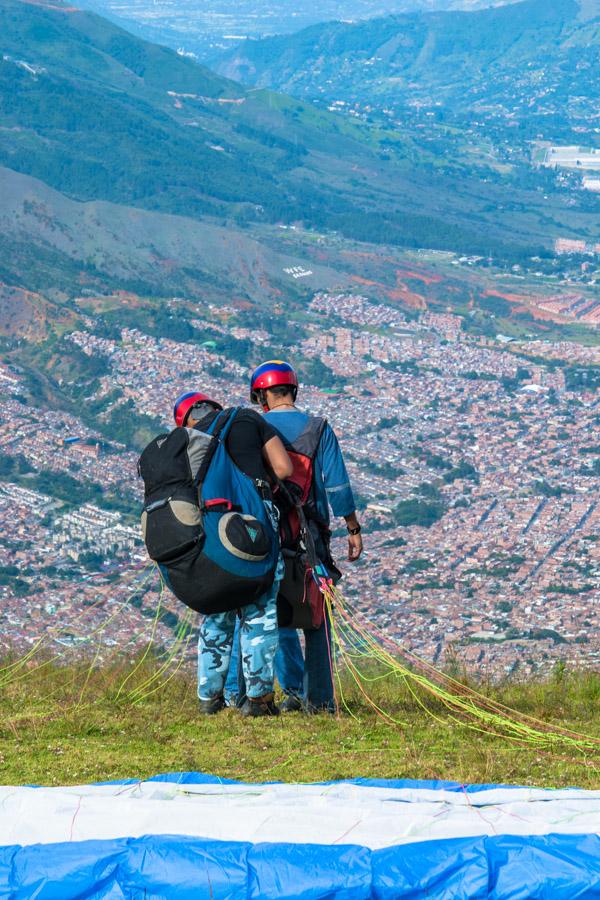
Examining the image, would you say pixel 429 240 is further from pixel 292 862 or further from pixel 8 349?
pixel 292 862

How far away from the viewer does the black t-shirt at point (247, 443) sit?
427 cm

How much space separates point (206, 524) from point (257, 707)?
0.79 meters

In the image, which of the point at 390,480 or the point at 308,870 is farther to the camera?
the point at 390,480

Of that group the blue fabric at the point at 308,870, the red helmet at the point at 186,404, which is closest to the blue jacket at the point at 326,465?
A: the red helmet at the point at 186,404

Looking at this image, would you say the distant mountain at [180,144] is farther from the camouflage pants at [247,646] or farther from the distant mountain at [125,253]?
the camouflage pants at [247,646]

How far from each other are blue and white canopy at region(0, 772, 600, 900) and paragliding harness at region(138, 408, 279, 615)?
2.85 ft

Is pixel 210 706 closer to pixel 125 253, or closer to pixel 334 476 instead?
pixel 334 476

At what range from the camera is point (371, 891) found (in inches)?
115

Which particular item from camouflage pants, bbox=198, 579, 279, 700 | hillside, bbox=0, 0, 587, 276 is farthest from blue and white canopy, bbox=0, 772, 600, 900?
hillside, bbox=0, 0, 587, 276

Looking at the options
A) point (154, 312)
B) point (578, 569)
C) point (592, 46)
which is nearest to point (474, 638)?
point (578, 569)

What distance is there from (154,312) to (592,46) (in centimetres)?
14890

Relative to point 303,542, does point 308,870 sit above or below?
Answer: below

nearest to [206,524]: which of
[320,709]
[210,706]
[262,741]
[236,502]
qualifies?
[236,502]

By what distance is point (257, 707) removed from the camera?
4539 millimetres
